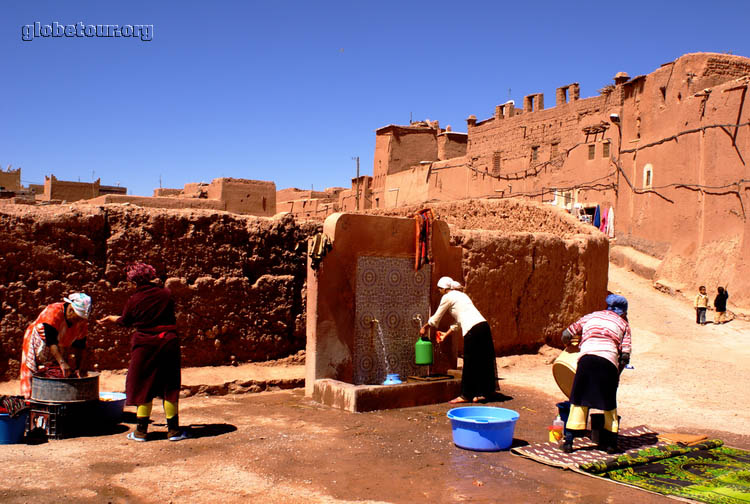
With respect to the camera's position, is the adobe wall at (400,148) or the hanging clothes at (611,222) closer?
the hanging clothes at (611,222)

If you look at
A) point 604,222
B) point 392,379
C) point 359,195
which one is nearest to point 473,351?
point 392,379

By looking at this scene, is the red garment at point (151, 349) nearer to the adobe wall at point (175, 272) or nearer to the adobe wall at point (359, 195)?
the adobe wall at point (175, 272)

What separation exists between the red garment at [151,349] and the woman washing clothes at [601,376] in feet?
9.96

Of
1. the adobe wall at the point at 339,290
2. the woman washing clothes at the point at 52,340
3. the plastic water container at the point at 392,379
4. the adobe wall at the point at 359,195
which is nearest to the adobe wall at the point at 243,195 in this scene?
the adobe wall at the point at 359,195

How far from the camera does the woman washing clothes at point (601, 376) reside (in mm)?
4973

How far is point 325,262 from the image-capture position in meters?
6.93

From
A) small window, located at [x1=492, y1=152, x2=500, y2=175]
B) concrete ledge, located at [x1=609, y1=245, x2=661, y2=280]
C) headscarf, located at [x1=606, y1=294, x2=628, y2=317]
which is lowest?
headscarf, located at [x1=606, y1=294, x2=628, y2=317]

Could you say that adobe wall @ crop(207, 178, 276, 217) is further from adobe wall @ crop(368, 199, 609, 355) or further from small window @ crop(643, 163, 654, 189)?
adobe wall @ crop(368, 199, 609, 355)

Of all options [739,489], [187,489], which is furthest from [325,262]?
[739,489]

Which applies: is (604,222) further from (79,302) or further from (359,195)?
(79,302)

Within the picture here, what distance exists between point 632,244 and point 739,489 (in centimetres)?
1752

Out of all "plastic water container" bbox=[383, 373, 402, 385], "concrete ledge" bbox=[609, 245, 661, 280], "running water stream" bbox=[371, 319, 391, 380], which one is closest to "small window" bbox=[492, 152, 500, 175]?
"concrete ledge" bbox=[609, 245, 661, 280]

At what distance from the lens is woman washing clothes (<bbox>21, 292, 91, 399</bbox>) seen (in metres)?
5.13

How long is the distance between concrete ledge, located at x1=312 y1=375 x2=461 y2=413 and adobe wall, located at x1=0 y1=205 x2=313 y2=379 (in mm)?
1374
